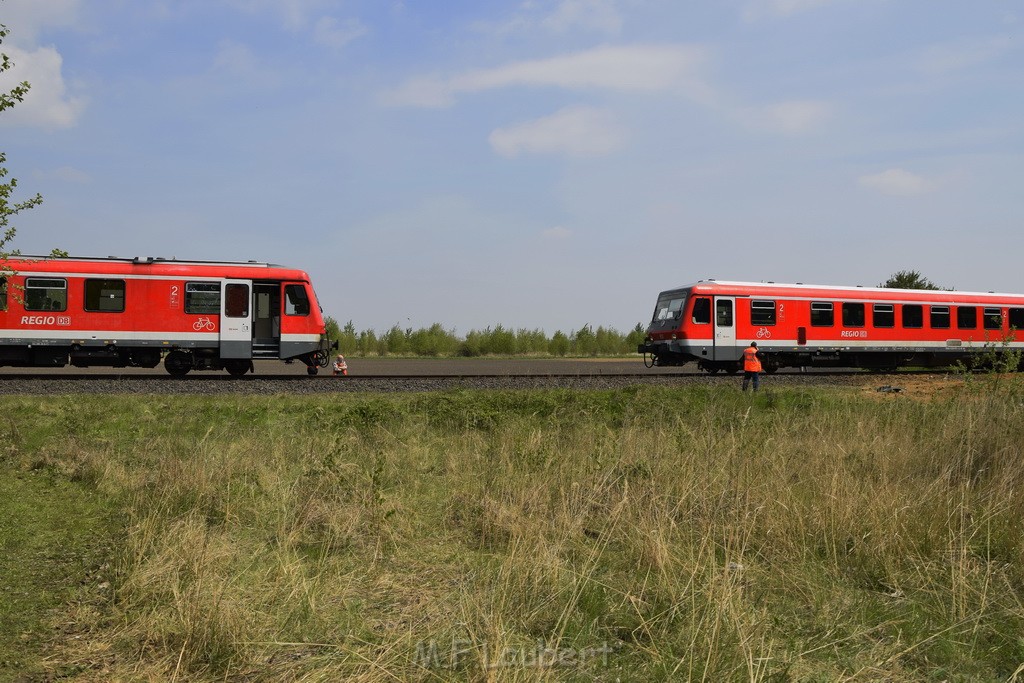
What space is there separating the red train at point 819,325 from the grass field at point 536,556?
1324cm

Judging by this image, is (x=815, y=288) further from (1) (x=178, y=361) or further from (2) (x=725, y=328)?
(1) (x=178, y=361)

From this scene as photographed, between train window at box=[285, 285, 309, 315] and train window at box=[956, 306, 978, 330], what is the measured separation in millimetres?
21303

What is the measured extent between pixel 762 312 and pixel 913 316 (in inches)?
243

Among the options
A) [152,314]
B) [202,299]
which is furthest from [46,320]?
[202,299]

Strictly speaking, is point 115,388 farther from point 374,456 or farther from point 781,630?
point 781,630

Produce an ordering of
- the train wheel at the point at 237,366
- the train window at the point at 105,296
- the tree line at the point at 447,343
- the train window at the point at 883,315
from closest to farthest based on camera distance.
Answer: 1. the train window at the point at 105,296
2. the train wheel at the point at 237,366
3. the train window at the point at 883,315
4. the tree line at the point at 447,343

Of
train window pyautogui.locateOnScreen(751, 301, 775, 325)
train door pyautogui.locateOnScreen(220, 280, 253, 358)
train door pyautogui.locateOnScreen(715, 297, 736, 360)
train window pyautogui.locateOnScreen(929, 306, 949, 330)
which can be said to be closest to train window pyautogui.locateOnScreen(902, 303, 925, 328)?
train window pyautogui.locateOnScreen(929, 306, 949, 330)

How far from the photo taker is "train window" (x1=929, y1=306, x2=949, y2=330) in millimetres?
26781

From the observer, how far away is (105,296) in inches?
778

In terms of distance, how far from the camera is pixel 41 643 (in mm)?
4180

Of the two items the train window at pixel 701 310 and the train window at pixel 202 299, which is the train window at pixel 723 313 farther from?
the train window at pixel 202 299

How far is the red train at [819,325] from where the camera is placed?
2352cm

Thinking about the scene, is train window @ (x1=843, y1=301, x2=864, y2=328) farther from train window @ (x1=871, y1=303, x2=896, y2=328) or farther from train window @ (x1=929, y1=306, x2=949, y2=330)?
train window @ (x1=929, y1=306, x2=949, y2=330)

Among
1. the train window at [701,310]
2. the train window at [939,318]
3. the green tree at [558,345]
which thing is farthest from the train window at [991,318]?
the green tree at [558,345]
